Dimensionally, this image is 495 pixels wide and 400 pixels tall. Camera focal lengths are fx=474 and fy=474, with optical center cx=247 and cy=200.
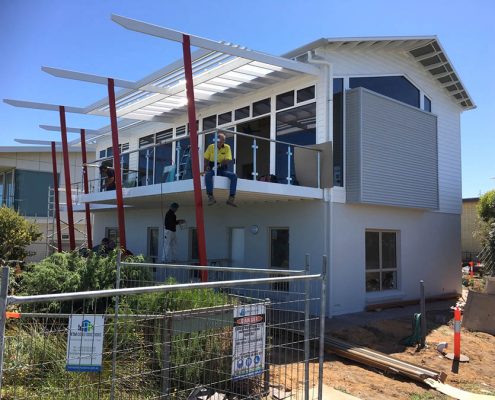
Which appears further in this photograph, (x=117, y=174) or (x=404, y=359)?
(x=117, y=174)

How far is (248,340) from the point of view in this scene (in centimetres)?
405

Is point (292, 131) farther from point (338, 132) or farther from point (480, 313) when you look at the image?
point (480, 313)

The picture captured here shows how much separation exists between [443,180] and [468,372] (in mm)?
8623

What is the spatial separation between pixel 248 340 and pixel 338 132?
29.2 feet

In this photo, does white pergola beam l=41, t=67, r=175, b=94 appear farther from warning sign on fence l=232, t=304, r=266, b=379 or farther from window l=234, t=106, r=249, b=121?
warning sign on fence l=232, t=304, r=266, b=379

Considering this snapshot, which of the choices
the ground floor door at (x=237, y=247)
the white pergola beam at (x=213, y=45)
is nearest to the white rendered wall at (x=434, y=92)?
the white pergola beam at (x=213, y=45)

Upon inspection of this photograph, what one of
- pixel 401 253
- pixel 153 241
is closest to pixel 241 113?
pixel 153 241

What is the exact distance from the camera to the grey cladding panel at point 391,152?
11.9 metres

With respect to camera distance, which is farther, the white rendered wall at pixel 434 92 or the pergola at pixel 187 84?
the white rendered wall at pixel 434 92

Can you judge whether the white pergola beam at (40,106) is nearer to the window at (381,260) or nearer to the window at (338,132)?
the window at (338,132)

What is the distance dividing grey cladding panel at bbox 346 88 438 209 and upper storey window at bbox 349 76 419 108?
20.5 inches

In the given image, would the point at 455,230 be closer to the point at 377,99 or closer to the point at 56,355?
the point at 377,99

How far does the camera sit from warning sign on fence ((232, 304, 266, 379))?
398cm

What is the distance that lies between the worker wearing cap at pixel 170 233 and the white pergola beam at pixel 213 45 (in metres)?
4.14
